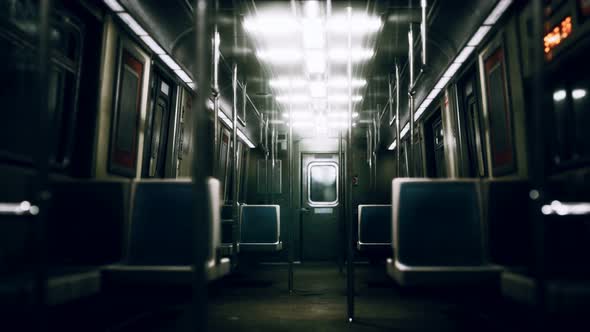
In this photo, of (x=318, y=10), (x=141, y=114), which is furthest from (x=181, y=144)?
(x=318, y=10)

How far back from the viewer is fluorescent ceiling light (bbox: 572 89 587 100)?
2.72m

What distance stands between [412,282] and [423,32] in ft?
5.55

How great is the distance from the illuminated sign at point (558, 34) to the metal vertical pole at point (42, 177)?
2.85 m

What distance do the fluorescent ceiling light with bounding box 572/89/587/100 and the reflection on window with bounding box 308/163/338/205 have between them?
22.7 feet

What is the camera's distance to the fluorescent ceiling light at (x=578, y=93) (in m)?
2.72

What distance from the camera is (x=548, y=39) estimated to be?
9.73ft

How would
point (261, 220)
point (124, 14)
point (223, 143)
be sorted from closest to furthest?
point (124, 14), point (261, 220), point (223, 143)

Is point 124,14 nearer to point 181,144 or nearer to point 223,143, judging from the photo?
point 181,144

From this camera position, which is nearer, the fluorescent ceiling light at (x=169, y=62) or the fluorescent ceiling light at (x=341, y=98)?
the fluorescent ceiling light at (x=169, y=62)

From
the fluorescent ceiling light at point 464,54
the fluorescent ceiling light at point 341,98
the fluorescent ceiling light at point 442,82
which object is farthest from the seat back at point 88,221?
the fluorescent ceiling light at point 341,98

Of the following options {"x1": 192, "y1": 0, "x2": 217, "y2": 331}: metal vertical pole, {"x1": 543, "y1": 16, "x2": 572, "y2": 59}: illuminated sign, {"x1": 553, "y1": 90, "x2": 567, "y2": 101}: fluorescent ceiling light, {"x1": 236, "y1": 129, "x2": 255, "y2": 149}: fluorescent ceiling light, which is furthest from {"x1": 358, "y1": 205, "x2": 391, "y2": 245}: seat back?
{"x1": 192, "y1": 0, "x2": 217, "y2": 331}: metal vertical pole

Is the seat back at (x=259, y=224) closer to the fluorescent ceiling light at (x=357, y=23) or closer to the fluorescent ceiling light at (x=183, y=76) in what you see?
the fluorescent ceiling light at (x=183, y=76)

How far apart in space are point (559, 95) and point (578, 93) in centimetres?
16

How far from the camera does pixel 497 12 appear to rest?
11.1 feet
